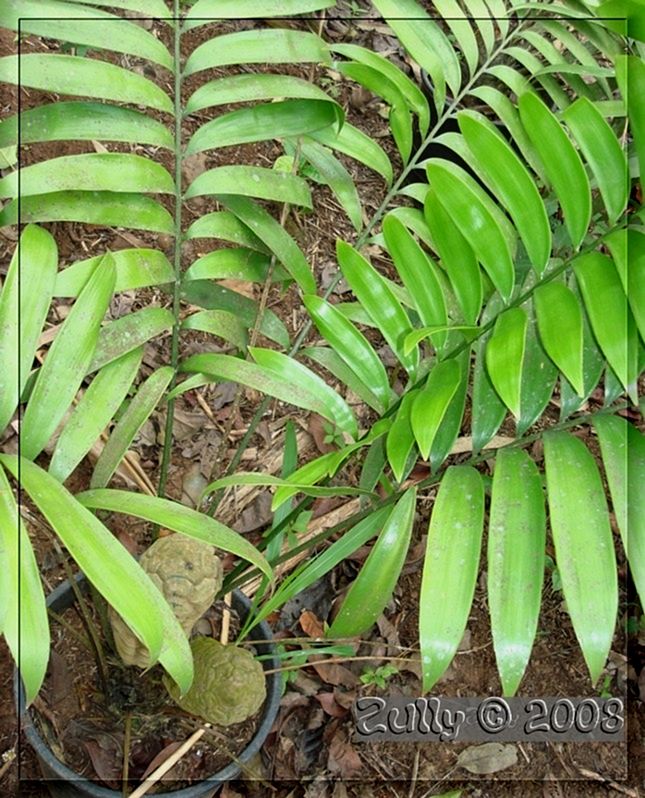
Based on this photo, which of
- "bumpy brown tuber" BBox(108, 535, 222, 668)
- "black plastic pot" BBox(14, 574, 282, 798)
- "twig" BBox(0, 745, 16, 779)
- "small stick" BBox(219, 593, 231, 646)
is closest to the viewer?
"bumpy brown tuber" BBox(108, 535, 222, 668)

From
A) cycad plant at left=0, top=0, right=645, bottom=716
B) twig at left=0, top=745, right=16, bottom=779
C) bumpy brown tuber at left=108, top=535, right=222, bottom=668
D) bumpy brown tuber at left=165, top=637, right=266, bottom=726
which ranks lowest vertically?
twig at left=0, top=745, right=16, bottom=779

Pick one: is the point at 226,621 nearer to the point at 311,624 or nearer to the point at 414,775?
the point at 311,624

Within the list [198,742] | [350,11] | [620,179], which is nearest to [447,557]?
[620,179]

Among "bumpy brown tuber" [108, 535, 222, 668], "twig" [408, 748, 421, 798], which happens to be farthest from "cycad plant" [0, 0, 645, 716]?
"twig" [408, 748, 421, 798]

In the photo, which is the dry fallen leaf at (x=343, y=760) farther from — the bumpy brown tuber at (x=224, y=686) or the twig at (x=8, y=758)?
the twig at (x=8, y=758)

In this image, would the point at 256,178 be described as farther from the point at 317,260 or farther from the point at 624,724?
the point at 624,724

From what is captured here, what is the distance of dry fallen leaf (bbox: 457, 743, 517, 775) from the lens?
1280mm

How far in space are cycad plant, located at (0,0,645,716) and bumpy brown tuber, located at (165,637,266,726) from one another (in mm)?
113

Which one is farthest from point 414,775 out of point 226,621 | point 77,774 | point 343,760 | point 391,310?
point 391,310

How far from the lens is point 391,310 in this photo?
0.90 m

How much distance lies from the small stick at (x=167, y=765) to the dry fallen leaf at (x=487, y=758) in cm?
42

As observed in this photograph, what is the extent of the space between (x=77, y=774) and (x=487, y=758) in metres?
0.63

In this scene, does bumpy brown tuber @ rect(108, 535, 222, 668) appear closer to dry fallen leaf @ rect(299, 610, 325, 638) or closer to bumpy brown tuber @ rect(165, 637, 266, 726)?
bumpy brown tuber @ rect(165, 637, 266, 726)

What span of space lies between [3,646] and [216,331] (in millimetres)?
558
